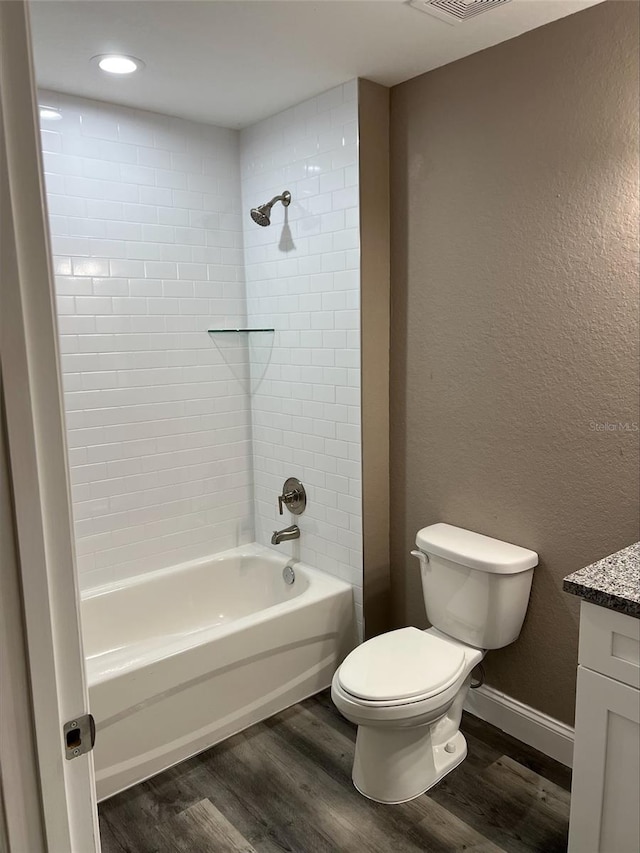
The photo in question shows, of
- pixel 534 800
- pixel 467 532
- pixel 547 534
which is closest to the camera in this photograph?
pixel 534 800

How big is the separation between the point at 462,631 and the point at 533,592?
29 centimetres

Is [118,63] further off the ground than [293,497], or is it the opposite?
[118,63]

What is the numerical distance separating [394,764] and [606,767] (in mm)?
786

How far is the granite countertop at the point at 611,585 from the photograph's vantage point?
4.81 ft

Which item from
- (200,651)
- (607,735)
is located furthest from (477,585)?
(200,651)

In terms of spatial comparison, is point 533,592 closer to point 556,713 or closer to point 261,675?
point 556,713

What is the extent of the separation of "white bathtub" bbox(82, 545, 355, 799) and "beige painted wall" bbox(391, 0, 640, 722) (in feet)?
1.65

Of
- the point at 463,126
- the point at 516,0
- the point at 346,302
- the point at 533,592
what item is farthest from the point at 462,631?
the point at 516,0

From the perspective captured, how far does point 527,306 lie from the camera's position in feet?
7.38

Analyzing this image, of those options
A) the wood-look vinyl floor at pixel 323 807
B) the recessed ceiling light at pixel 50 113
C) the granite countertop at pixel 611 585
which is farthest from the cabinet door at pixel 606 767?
the recessed ceiling light at pixel 50 113

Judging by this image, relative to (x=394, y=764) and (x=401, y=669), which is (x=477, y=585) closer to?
(x=401, y=669)

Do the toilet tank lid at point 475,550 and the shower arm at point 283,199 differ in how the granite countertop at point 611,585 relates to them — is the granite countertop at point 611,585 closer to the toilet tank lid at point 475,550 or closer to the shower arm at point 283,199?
the toilet tank lid at point 475,550

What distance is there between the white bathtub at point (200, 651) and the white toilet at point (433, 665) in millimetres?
470

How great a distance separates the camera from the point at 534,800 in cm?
213
